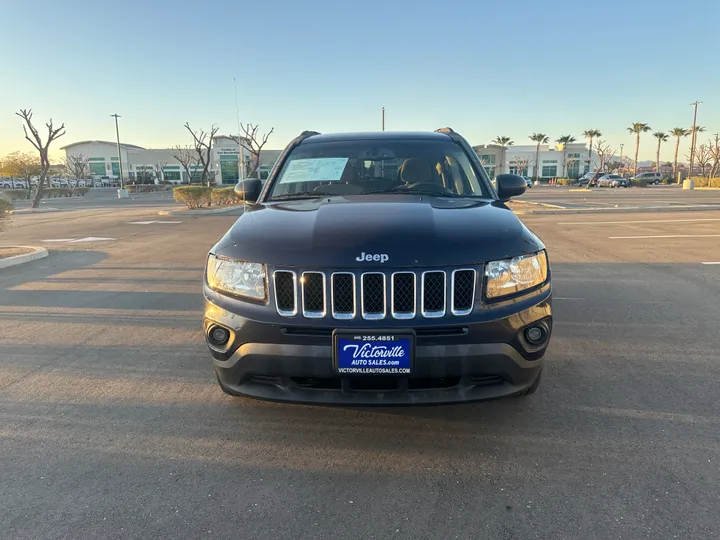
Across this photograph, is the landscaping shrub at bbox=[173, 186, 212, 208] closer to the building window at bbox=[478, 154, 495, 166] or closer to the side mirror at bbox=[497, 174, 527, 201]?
the side mirror at bbox=[497, 174, 527, 201]

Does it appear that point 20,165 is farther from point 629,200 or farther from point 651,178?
point 651,178

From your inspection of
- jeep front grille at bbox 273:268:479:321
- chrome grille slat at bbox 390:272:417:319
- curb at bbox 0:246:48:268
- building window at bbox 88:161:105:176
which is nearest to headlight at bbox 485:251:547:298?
jeep front grille at bbox 273:268:479:321

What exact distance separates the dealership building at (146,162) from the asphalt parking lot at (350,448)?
73978mm

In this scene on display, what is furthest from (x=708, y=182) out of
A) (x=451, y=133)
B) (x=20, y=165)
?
(x=20, y=165)

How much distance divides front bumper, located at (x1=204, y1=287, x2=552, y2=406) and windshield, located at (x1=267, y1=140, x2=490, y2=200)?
1460mm

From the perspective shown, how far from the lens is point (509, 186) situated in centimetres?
394

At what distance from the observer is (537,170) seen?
82.6 metres

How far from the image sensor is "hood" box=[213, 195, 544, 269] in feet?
8.05

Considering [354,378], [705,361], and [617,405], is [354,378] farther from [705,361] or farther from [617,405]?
[705,361]

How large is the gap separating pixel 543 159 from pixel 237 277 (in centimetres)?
9253

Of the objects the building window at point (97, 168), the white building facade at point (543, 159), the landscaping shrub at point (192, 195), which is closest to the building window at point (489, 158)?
the white building facade at point (543, 159)

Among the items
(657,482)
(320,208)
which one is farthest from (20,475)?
(657,482)

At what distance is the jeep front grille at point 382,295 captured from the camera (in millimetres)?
2412

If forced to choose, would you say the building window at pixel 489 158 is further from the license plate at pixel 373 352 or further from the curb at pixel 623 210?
the license plate at pixel 373 352
